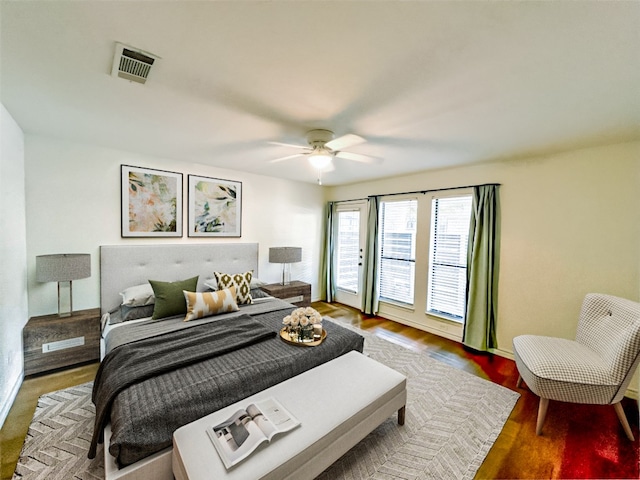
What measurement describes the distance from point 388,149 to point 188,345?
2.67 metres

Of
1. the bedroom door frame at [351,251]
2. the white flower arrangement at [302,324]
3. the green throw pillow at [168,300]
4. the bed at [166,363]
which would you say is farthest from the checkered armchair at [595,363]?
the green throw pillow at [168,300]

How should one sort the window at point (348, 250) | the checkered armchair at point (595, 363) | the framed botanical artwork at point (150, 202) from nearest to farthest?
the checkered armchair at point (595, 363)
the framed botanical artwork at point (150, 202)
the window at point (348, 250)

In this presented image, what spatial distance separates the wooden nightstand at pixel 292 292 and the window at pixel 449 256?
6.43 feet

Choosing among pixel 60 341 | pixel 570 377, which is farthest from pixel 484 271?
pixel 60 341

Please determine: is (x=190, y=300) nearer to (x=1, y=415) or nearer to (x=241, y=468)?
(x=1, y=415)

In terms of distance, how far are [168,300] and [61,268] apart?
985 mm

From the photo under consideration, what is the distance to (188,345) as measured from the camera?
2037mm

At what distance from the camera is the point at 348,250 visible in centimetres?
504

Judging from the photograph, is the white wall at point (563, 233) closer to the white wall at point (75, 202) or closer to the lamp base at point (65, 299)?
the white wall at point (75, 202)

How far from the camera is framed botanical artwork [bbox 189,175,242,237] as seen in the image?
3582 millimetres

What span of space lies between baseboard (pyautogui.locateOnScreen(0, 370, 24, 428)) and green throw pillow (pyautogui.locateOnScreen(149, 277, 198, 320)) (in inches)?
41.9

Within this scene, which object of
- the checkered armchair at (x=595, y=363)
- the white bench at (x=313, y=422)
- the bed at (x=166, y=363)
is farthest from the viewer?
the checkered armchair at (x=595, y=363)

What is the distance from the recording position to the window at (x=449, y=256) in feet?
11.6

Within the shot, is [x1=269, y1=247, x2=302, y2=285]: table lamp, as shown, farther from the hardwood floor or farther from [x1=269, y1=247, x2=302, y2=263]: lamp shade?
the hardwood floor
